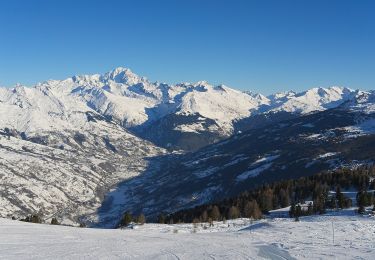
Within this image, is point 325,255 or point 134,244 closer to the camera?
point 325,255

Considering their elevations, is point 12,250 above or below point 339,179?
below

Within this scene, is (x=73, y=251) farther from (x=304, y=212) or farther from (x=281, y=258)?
(x=304, y=212)

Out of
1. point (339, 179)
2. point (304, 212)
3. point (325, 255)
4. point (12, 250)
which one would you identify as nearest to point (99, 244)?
point (12, 250)

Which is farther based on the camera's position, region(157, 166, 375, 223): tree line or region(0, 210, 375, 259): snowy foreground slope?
region(157, 166, 375, 223): tree line

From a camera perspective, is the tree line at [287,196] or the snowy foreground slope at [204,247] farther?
the tree line at [287,196]

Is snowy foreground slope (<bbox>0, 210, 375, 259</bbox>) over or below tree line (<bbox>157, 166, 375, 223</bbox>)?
below

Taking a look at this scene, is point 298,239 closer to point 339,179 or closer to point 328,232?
point 328,232

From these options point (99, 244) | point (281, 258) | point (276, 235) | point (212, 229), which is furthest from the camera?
point (212, 229)

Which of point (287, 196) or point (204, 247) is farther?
point (287, 196)

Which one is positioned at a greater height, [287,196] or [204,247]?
[287,196]

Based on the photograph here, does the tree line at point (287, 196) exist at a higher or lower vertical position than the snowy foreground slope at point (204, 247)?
higher

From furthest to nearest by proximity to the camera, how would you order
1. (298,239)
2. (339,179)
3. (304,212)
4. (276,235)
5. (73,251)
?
(339,179) < (304,212) < (276,235) < (298,239) < (73,251)
